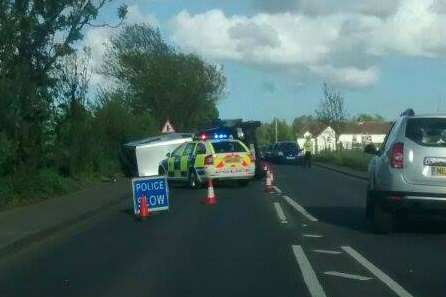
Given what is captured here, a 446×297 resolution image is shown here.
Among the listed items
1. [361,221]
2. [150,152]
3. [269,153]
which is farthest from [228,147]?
[269,153]

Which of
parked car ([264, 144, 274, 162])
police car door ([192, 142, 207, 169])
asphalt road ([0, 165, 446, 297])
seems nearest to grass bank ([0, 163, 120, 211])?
asphalt road ([0, 165, 446, 297])

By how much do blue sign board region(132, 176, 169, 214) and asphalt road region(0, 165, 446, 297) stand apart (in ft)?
1.01

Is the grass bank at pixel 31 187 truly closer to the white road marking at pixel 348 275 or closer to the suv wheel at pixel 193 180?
the suv wheel at pixel 193 180

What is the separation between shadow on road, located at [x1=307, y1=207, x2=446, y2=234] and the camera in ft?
49.6

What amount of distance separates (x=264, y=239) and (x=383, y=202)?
1.90 m

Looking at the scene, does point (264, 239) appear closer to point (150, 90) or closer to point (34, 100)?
point (34, 100)

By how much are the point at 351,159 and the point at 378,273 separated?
38.2 meters

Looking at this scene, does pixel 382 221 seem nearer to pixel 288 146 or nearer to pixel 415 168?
pixel 415 168

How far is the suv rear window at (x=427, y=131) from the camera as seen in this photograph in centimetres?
1334

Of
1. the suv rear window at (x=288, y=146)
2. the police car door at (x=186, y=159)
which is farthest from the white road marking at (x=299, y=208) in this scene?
the suv rear window at (x=288, y=146)

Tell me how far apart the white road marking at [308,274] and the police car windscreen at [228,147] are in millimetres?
14622

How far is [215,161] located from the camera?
26719 millimetres

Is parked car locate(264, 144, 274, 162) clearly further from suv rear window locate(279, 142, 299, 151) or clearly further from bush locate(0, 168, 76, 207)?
bush locate(0, 168, 76, 207)

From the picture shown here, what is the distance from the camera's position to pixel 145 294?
9.13 meters
